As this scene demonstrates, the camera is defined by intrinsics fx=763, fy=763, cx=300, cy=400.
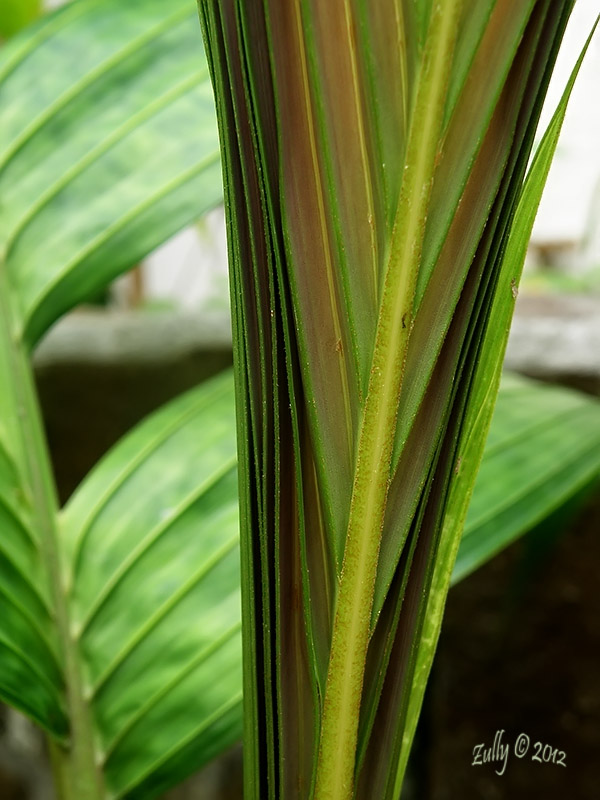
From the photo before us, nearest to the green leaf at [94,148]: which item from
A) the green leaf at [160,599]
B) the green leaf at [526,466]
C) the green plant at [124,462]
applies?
the green plant at [124,462]

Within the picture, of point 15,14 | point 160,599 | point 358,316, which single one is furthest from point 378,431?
point 15,14

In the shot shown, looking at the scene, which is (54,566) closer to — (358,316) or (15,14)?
(358,316)

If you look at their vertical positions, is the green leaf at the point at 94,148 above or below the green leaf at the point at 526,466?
above

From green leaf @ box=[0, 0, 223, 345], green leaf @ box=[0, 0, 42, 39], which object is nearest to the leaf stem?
green leaf @ box=[0, 0, 223, 345]

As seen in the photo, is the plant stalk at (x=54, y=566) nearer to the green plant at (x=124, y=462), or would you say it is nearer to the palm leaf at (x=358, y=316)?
the green plant at (x=124, y=462)

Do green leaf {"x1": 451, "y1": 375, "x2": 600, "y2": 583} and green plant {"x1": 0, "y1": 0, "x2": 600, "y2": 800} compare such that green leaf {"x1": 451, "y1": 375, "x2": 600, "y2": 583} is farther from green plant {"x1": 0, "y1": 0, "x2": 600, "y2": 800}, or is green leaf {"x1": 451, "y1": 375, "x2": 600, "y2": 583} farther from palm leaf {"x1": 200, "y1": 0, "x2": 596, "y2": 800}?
palm leaf {"x1": 200, "y1": 0, "x2": 596, "y2": 800}

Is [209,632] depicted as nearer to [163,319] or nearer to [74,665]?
[74,665]

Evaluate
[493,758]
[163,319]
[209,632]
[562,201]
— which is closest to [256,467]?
[209,632]
